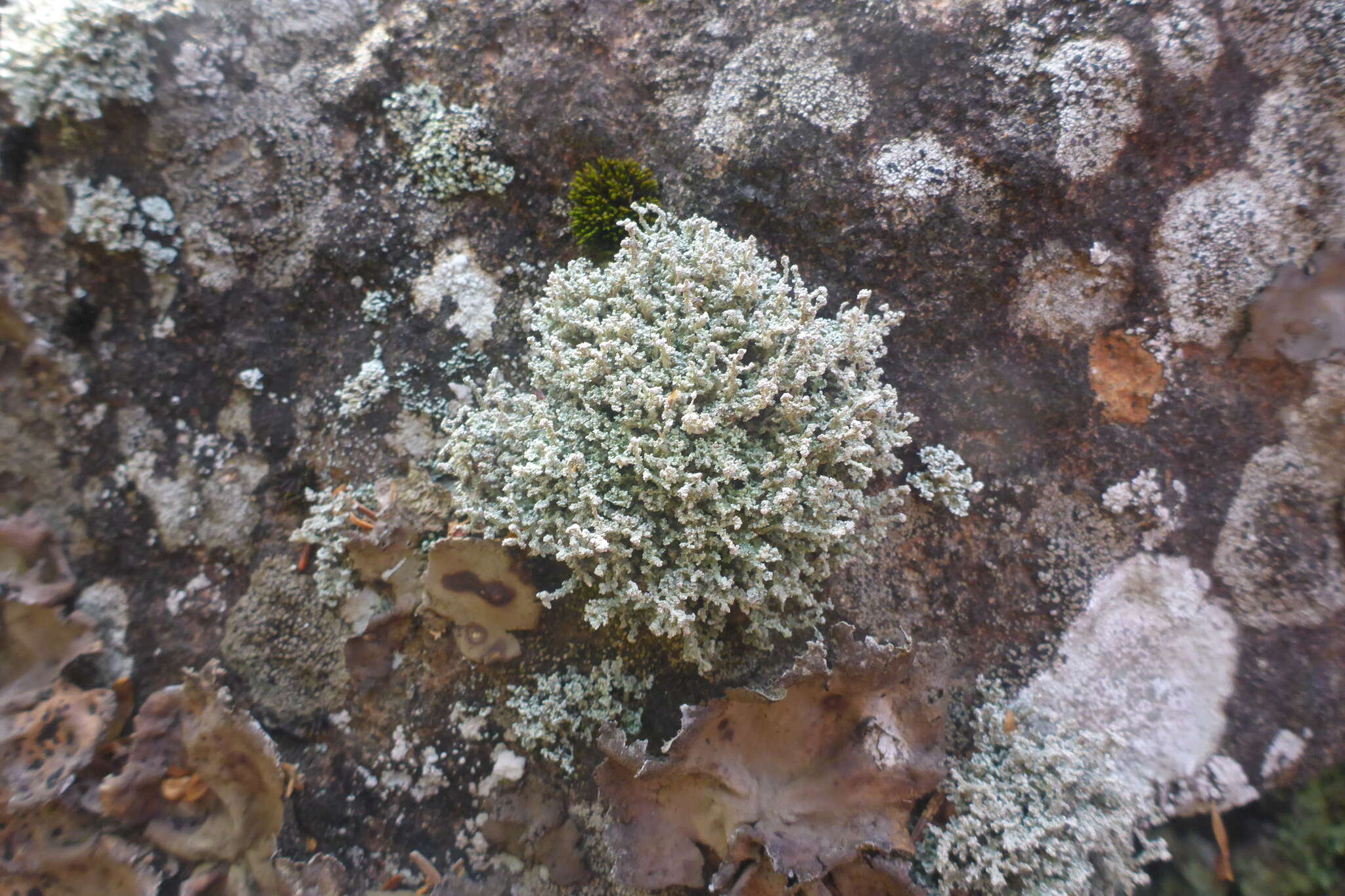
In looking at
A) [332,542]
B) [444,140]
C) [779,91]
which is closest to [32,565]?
[332,542]

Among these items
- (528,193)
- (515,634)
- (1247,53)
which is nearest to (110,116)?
(528,193)

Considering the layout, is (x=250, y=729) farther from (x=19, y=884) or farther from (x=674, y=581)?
(x=674, y=581)

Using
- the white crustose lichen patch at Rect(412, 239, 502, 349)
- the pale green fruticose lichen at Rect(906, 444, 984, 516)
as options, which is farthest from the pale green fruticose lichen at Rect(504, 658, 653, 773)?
the white crustose lichen patch at Rect(412, 239, 502, 349)

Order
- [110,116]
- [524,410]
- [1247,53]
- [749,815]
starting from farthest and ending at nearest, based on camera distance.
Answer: [110,116], [524,410], [1247,53], [749,815]

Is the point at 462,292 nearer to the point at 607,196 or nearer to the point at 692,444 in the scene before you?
the point at 607,196

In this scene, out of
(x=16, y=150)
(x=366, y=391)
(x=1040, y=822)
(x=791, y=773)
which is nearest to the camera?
(x=1040, y=822)
